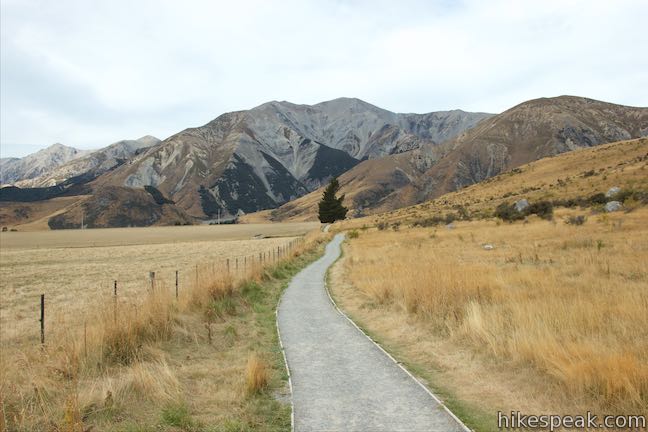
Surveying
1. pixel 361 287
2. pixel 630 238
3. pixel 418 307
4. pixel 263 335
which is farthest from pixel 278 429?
pixel 630 238

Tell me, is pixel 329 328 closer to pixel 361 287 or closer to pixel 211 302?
pixel 211 302

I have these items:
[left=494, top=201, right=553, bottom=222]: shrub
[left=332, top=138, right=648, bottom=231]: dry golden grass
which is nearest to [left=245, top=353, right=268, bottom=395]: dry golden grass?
[left=494, top=201, right=553, bottom=222]: shrub

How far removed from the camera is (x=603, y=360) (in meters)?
7.06

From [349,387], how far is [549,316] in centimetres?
528

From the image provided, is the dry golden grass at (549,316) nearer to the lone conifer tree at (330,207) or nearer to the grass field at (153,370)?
the grass field at (153,370)

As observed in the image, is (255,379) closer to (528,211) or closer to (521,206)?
(528,211)

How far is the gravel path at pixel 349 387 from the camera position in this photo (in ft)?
21.2

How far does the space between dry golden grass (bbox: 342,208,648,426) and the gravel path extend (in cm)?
112

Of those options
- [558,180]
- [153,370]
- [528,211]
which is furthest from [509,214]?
[153,370]

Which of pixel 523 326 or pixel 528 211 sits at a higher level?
pixel 528 211

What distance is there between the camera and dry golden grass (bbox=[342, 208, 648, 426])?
688 cm

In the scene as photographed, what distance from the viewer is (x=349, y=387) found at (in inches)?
316

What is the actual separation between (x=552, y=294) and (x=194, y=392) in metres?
10.1

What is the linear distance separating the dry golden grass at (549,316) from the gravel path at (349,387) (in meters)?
1.12
